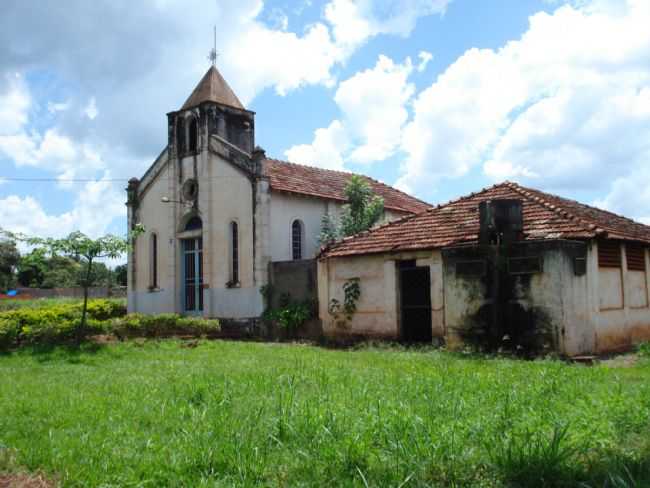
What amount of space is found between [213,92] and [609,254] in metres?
15.0

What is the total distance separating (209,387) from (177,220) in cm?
1590

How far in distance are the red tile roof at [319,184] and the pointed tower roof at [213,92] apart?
2716 mm

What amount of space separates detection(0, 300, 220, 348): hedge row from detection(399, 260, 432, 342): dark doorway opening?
6.14m

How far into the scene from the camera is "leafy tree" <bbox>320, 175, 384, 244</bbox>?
22.2m

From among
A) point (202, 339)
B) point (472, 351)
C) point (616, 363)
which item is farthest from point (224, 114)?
point (616, 363)

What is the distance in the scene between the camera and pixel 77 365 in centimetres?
1263

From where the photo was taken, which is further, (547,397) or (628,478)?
(547,397)

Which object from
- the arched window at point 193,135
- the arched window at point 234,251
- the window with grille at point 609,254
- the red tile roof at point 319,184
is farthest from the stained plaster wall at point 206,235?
the window with grille at point 609,254

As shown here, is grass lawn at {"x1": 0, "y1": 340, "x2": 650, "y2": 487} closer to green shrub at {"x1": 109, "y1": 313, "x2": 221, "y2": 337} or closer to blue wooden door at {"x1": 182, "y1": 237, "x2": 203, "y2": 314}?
green shrub at {"x1": 109, "y1": 313, "x2": 221, "y2": 337}

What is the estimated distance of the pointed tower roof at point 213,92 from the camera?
2298 centimetres

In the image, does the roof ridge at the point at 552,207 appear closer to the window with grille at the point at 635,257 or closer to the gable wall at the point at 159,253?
the window with grille at the point at 635,257

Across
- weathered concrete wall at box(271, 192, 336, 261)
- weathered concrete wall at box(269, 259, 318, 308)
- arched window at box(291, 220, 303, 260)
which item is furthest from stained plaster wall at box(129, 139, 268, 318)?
arched window at box(291, 220, 303, 260)

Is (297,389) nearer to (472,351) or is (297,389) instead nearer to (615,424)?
(615,424)

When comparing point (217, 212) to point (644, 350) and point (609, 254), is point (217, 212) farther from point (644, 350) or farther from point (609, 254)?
point (644, 350)
